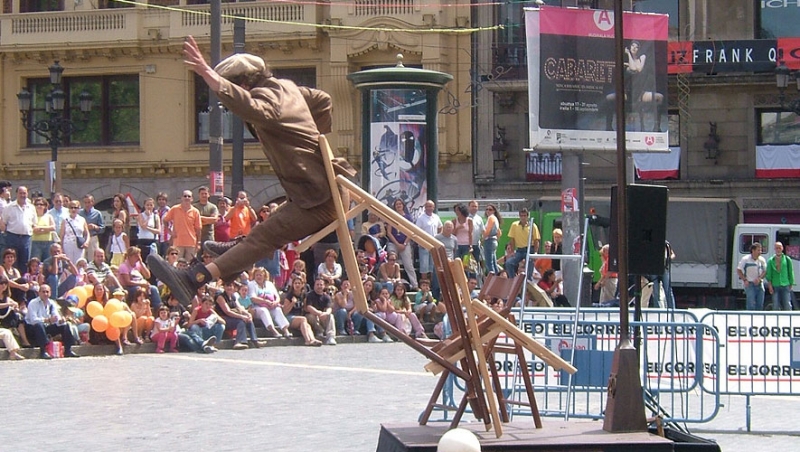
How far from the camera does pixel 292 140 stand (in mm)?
7742

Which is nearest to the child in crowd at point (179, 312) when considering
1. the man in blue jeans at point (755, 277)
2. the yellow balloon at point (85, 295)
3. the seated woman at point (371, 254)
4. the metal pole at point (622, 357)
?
the yellow balloon at point (85, 295)

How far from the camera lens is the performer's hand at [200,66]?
23.9 feet

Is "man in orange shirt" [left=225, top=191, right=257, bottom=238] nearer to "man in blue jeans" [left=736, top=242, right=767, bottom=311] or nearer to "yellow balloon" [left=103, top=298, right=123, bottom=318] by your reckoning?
"yellow balloon" [left=103, top=298, right=123, bottom=318]

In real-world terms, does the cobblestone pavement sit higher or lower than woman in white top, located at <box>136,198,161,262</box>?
lower

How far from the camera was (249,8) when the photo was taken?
39.1 metres

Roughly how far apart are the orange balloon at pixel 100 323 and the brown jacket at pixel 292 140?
11064mm

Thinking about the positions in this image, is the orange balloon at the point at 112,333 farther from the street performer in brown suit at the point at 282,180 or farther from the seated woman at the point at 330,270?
the street performer in brown suit at the point at 282,180

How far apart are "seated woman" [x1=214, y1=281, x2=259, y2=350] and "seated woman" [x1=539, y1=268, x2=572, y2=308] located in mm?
4970

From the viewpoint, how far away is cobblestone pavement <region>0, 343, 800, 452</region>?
1080cm

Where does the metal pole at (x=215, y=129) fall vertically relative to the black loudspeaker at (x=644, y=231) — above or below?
above

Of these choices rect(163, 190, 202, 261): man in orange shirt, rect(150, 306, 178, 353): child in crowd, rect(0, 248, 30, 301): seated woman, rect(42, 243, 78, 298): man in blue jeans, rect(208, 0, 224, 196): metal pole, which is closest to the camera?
rect(0, 248, 30, 301): seated woman

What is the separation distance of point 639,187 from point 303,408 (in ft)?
14.9

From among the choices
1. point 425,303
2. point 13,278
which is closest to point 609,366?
point 13,278

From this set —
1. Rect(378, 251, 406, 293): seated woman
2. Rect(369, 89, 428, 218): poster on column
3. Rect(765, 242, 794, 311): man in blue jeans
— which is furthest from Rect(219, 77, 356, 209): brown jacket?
Rect(765, 242, 794, 311): man in blue jeans
